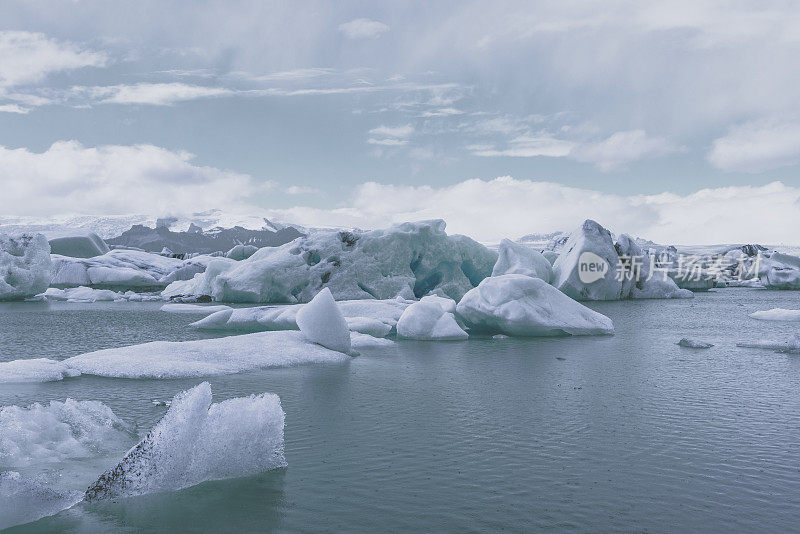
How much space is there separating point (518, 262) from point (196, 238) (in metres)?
125

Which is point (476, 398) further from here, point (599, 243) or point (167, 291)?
point (167, 291)

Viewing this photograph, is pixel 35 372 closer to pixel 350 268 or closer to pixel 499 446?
pixel 499 446

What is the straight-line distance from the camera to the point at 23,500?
469 centimetres

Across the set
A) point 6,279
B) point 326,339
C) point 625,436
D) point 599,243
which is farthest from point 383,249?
point 625,436

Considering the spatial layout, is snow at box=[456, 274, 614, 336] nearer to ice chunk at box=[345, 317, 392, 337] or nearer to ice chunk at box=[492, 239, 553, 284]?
ice chunk at box=[345, 317, 392, 337]

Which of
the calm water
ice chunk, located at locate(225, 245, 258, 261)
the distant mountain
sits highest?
the distant mountain

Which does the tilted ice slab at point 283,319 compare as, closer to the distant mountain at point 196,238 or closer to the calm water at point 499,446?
the calm water at point 499,446

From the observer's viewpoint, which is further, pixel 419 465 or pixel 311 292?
pixel 311 292

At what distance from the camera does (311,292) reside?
31.8 meters

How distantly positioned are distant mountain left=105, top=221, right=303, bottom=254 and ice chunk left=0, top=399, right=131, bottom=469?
405ft

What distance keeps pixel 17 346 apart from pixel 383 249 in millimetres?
18953

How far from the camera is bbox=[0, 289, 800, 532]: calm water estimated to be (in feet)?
16.4

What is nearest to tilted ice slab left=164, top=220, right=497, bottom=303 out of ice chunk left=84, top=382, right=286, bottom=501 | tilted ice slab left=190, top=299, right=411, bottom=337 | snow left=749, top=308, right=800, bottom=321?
tilted ice slab left=190, top=299, right=411, bottom=337

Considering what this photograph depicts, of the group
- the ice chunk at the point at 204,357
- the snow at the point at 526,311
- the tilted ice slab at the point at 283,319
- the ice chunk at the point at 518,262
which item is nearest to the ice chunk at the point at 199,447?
the ice chunk at the point at 204,357
